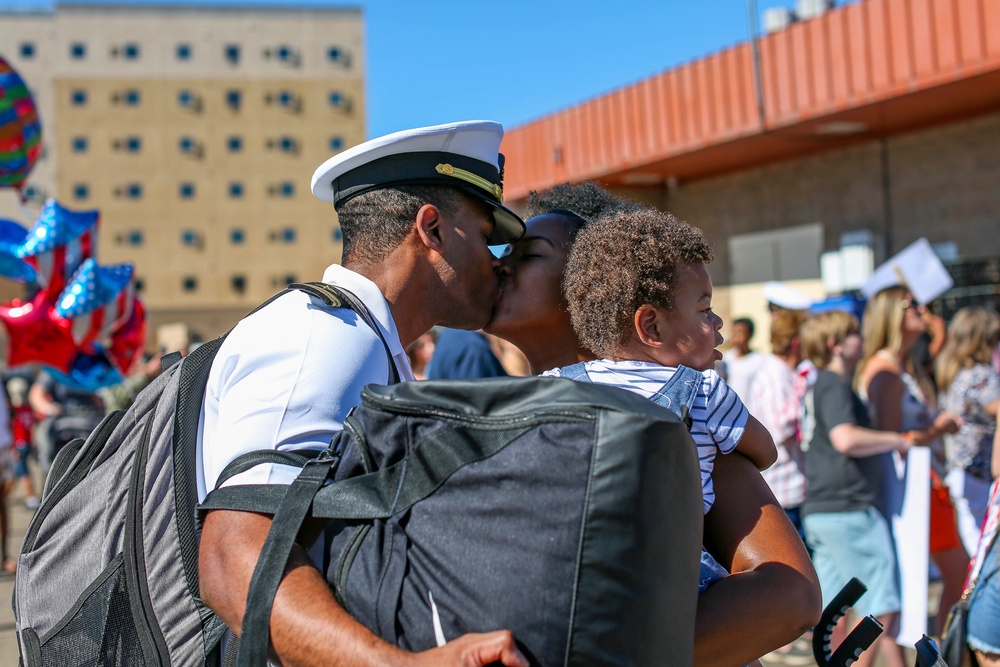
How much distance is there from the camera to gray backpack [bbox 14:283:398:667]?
1719mm

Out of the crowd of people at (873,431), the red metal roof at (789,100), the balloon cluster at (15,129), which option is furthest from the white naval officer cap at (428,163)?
the red metal roof at (789,100)

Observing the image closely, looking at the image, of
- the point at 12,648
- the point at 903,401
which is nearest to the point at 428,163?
the point at 903,401

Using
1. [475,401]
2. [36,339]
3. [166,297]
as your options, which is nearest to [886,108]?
[36,339]

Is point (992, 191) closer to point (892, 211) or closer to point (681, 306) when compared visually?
point (892, 211)

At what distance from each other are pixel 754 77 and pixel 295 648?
10.6 metres

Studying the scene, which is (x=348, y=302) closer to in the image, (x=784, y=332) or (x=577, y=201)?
(x=577, y=201)

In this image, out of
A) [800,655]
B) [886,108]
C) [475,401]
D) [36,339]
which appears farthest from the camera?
[886,108]

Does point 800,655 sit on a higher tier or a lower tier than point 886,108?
lower

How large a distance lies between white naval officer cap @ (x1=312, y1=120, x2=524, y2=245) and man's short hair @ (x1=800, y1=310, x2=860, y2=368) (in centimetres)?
376

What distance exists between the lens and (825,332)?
544 cm

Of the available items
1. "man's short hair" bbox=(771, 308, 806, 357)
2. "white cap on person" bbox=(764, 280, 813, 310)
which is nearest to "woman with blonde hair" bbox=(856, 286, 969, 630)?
"man's short hair" bbox=(771, 308, 806, 357)

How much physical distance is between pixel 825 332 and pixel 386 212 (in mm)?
4003

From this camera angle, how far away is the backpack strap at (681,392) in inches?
65.3

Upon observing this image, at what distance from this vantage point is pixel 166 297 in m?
60.5
